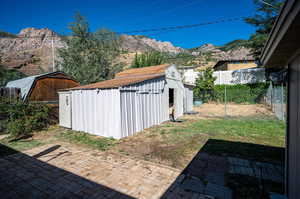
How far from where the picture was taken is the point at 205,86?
704 inches

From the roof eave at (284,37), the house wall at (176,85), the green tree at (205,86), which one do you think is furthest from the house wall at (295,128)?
the green tree at (205,86)

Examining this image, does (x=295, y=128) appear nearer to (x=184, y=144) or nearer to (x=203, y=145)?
(x=203, y=145)

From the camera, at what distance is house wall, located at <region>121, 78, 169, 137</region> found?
612cm

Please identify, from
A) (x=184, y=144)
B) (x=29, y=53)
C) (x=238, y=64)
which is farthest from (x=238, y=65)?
(x=29, y=53)

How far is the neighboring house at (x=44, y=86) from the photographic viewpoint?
8.44m

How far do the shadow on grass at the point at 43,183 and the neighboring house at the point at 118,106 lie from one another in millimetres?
2712

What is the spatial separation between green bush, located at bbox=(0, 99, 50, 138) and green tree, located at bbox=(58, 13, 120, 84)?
341 inches

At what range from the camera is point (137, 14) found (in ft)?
44.0

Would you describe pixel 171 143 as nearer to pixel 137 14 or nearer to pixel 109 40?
pixel 137 14

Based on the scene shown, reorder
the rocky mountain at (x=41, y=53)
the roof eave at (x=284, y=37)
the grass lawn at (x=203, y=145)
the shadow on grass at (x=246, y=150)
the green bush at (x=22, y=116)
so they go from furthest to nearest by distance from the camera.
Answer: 1. the rocky mountain at (x=41, y=53)
2. the green bush at (x=22, y=116)
3. the grass lawn at (x=203, y=145)
4. the shadow on grass at (x=246, y=150)
5. the roof eave at (x=284, y=37)

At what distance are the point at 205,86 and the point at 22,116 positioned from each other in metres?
17.1

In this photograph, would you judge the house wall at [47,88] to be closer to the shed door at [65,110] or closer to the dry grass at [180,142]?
the shed door at [65,110]

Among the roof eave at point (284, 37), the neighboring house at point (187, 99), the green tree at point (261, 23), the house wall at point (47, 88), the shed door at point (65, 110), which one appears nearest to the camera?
the roof eave at point (284, 37)

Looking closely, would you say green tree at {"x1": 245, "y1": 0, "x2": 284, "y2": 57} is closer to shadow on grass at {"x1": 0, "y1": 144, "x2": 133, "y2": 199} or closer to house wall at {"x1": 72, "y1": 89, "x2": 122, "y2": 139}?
house wall at {"x1": 72, "y1": 89, "x2": 122, "y2": 139}
